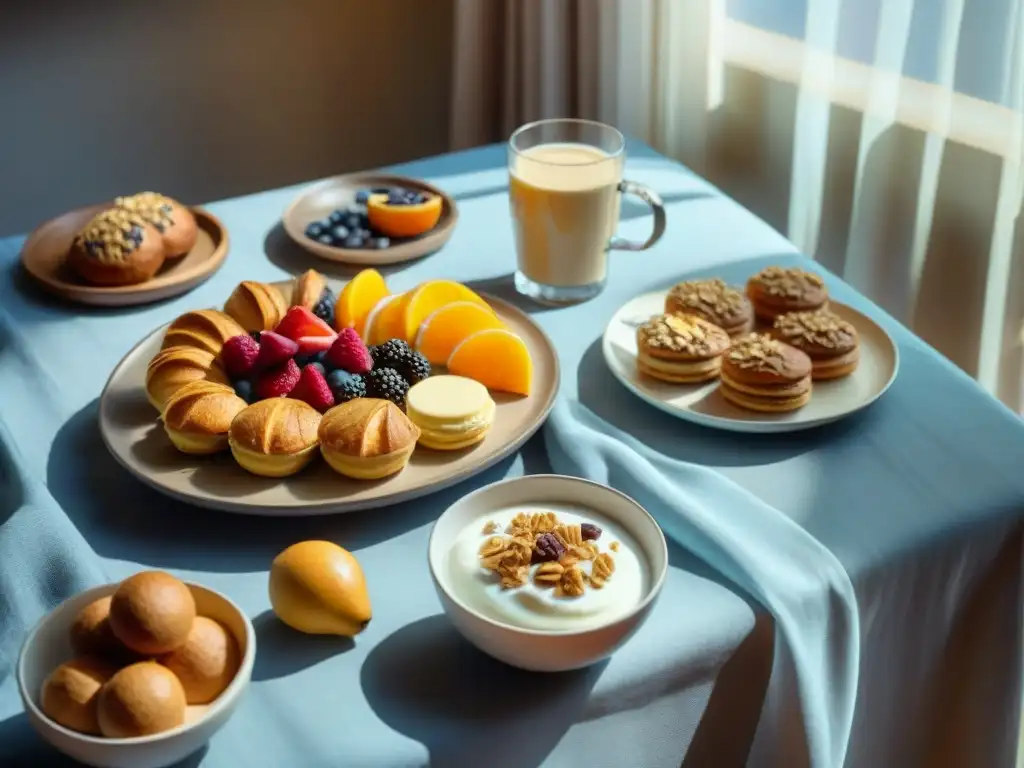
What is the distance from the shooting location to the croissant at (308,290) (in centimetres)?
112

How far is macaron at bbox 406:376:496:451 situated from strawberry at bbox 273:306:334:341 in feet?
0.41

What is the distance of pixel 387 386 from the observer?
983 millimetres

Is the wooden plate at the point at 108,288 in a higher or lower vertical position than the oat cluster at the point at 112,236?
lower

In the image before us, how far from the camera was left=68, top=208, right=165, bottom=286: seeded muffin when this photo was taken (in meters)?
1.22

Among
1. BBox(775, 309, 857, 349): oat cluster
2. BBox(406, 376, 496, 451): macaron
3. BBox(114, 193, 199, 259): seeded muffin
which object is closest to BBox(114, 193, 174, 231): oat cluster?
BBox(114, 193, 199, 259): seeded muffin

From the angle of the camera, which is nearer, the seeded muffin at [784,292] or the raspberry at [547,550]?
the raspberry at [547,550]

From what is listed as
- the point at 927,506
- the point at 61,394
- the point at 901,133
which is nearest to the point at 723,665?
the point at 927,506

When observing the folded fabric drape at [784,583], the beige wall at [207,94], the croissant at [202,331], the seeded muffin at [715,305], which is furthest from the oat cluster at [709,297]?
the beige wall at [207,94]

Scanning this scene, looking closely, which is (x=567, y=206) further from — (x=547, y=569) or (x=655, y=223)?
(x=547, y=569)

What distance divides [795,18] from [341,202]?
755 mm

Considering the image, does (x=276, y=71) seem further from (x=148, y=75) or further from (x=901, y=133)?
Result: (x=901, y=133)

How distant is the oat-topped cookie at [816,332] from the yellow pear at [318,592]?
0.48 meters

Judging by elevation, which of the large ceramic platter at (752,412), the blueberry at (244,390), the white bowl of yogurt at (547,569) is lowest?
the large ceramic platter at (752,412)

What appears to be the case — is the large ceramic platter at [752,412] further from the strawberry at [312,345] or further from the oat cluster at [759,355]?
→ the strawberry at [312,345]
